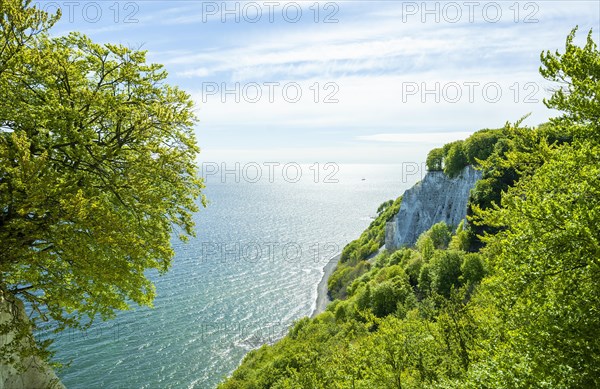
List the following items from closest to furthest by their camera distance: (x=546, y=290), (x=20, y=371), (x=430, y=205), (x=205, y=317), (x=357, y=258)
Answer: (x=546, y=290) < (x=20, y=371) < (x=205, y=317) < (x=430, y=205) < (x=357, y=258)

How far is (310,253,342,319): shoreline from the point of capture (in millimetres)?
67875

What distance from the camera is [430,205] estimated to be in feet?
229

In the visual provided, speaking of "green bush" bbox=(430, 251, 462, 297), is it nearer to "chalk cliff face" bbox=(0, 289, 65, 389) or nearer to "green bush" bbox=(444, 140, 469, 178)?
"green bush" bbox=(444, 140, 469, 178)

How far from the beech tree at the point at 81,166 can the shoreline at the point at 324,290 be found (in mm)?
55834

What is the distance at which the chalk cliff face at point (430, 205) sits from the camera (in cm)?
5878

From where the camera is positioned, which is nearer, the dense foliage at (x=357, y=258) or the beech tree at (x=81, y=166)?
the beech tree at (x=81, y=166)

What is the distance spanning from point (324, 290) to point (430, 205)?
1079 inches

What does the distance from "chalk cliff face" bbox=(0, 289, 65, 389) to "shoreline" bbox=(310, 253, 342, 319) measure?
54.3 m

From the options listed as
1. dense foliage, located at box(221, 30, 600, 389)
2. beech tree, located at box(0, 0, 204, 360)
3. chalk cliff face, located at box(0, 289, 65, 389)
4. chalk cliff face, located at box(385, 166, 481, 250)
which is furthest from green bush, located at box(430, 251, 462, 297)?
chalk cliff face, located at box(0, 289, 65, 389)

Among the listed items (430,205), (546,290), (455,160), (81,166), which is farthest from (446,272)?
(81,166)

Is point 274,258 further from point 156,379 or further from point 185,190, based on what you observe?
point 185,190

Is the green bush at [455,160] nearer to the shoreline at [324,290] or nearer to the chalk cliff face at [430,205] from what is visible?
the chalk cliff face at [430,205]

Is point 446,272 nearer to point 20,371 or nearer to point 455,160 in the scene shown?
point 455,160

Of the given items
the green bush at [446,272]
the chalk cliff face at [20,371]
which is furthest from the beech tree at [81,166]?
the green bush at [446,272]
